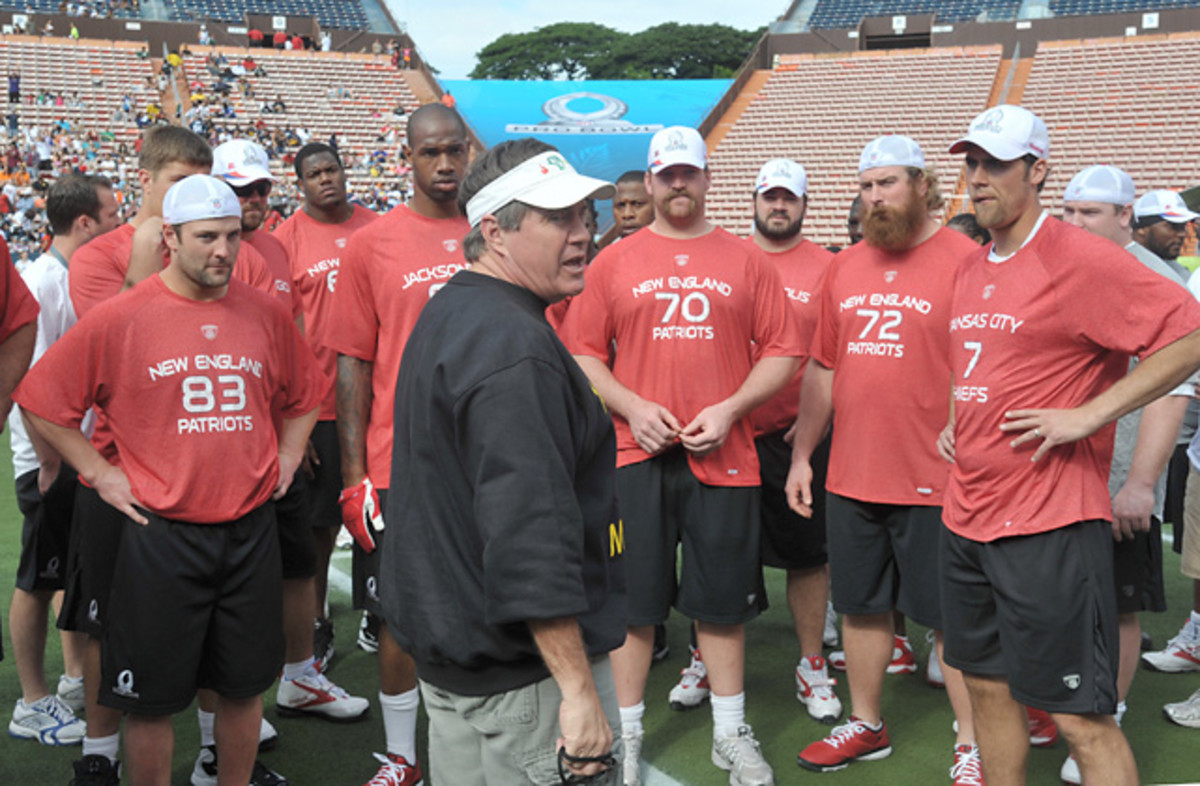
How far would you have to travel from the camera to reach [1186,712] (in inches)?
181

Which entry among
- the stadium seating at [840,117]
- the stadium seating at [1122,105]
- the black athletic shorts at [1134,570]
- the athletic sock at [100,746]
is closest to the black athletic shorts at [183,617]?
the athletic sock at [100,746]

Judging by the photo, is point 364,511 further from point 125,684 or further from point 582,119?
point 582,119

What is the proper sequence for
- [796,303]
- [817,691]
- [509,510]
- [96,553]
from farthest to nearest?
A: 1. [796,303]
2. [817,691]
3. [96,553]
4. [509,510]

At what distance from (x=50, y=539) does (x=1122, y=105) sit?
31906 millimetres

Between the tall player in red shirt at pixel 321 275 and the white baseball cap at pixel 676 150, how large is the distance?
178 cm

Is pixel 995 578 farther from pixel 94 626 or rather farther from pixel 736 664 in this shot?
pixel 94 626

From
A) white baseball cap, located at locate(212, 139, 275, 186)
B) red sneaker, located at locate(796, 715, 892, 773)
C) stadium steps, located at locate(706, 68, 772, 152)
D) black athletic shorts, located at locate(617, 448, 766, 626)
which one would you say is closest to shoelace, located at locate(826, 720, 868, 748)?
red sneaker, located at locate(796, 715, 892, 773)

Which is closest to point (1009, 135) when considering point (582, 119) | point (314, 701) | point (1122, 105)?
point (314, 701)

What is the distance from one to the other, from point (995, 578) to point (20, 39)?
3815 centimetres

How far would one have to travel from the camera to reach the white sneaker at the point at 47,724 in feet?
14.4

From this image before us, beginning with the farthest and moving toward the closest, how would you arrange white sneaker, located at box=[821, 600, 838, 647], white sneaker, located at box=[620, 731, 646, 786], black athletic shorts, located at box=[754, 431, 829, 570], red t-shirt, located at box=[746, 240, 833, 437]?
white sneaker, located at box=[821, 600, 838, 647] < red t-shirt, located at box=[746, 240, 833, 437] < black athletic shorts, located at box=[754, 431, 829, 570] < white sneaker, located at box=[620, 731, 646, 786]

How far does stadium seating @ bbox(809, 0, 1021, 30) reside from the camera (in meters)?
40.0

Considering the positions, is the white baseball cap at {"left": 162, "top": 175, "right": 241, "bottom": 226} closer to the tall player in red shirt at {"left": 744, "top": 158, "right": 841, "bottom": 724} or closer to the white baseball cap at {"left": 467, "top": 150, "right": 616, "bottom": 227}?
the white baseball cap at {"left": 467, "top": 150, "right": 616, "bottom": 227}

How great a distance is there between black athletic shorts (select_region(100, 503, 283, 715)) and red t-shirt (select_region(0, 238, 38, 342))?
684mm
